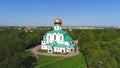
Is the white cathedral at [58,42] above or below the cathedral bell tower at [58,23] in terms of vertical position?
below

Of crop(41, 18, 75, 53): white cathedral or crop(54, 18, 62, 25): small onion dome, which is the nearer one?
crop(41, 18, 75, 53): white cathedral

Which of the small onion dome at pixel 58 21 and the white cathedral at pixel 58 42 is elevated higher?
the small onion dome at pixel 58 21

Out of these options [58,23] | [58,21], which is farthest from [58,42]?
[58,21]

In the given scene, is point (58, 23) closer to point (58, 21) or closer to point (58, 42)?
point (58, 21)

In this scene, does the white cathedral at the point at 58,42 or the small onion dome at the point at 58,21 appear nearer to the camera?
the white cathedral at the point at 58,42

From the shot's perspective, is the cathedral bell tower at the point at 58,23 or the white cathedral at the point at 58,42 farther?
the cathedral bell tower at the point at 58,23

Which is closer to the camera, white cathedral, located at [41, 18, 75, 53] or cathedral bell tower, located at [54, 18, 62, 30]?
white cathedral, located at [41, 18, 75, 53]

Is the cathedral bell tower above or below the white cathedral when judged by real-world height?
above

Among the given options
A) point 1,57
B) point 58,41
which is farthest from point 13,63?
point 58,41

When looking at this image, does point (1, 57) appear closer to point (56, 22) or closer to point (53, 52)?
point (53, 52)
